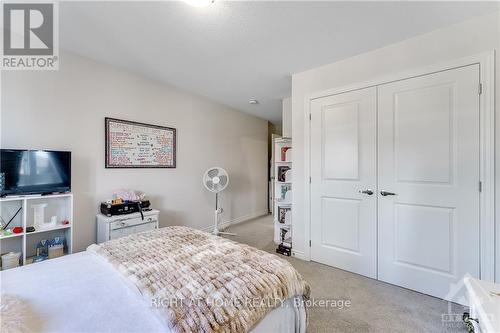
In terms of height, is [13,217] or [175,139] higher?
[175,139]

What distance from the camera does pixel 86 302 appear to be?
937 mm

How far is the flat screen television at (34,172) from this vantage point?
181cm

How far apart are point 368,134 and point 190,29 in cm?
204

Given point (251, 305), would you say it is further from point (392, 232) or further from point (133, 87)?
point (133, 87)

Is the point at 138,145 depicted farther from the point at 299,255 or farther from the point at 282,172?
the point at 299,255

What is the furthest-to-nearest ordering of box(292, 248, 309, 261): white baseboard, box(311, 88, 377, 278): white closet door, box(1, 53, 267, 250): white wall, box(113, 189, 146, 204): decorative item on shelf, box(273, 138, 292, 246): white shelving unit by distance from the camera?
box(273, 138, 292, 246): white shelving unit
box(292, 248, 309, 261): white baseboard
box(113, 189, 146, 204): decorative item on shelf
box(311, 88, 377, 278): white closet door
box(1, 53, 267, 250): white wall

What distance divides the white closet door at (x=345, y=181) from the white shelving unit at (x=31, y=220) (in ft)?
8.75

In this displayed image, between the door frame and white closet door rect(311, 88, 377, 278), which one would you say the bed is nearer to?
white closet door rect(311, 88, 377, 278)

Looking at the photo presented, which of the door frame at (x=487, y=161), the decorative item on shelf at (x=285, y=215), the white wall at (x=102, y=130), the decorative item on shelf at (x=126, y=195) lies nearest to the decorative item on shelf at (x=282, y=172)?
the decorative item on shelf at (x=285, y=215)

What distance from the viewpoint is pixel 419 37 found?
2.04 metres

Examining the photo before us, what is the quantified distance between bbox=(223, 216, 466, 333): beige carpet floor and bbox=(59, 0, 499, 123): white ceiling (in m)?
2.39

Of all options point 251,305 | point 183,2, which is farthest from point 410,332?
point 183,2

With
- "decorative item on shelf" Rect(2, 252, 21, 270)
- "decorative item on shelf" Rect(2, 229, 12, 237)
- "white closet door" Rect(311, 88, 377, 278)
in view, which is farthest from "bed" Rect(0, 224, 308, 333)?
"white closet door" Rect(311, 88, 377, 278)

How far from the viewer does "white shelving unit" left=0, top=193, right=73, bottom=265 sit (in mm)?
1885
